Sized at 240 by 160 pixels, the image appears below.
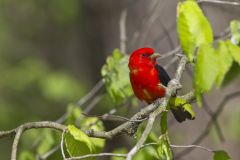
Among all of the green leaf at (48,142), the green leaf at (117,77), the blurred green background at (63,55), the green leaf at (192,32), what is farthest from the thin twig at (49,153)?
the green leaf at (192,32)

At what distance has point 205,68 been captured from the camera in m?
2.33

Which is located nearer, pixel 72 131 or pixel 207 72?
pixel 207 72

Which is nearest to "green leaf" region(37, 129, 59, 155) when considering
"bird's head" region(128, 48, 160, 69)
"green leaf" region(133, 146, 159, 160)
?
"bird's head" region(128, 48, 160, 69)

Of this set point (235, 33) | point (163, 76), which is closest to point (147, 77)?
point (163, 76)

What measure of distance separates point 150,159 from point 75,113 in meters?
1.72

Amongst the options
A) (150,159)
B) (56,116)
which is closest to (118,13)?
(56,116)

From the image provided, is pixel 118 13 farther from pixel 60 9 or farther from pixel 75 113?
pixel 75 113

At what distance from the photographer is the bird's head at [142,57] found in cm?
468

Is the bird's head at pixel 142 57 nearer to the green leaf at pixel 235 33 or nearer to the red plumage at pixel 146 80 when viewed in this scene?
the red plumage at pixel 146 80

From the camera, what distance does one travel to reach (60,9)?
10.0m

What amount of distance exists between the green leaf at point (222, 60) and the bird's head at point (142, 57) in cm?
227

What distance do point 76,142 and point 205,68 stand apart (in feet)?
3.20

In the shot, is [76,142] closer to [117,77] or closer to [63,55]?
[117,77]

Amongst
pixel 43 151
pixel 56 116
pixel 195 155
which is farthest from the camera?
pixel 56 116
